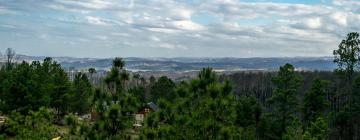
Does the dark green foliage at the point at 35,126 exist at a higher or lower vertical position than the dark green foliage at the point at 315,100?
higher

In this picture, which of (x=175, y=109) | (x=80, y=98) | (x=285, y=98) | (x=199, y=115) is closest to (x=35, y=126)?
(x=175, y=109)

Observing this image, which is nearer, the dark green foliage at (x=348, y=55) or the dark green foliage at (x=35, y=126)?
the dark green foliage at (x=35, y=126)

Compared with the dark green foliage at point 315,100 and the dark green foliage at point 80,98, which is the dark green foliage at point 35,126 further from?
the dark green foliage at point 80,98

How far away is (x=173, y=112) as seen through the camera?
62.4ft

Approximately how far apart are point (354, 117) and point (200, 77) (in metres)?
39.1

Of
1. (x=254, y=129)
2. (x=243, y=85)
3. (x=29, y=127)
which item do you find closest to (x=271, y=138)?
(x=254, y=129)

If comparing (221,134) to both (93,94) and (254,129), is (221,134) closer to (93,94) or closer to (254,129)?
(93,94)

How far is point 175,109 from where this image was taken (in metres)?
19.0

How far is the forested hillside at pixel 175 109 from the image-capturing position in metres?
18.1

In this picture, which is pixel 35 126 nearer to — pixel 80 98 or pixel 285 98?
pixel 285 98

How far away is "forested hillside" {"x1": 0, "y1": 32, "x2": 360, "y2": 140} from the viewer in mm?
18109

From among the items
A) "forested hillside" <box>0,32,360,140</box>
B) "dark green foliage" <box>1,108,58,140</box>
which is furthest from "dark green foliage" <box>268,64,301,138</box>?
"dark green foliage" <box>1,108,58,140</box>

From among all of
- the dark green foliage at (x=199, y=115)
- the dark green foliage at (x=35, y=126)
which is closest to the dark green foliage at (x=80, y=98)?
the dark green foliage at (x=35, y=126)

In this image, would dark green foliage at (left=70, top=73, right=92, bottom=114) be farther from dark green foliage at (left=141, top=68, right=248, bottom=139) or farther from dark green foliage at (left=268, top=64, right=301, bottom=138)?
dark green foliage at (left=141, top=68, right=248, bottom=139)
